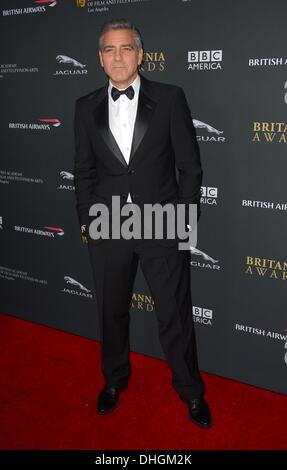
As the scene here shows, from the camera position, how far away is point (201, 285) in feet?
9.86

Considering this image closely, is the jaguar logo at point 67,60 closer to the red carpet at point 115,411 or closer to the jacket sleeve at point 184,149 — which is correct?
the jacket sleeve at point 184,149

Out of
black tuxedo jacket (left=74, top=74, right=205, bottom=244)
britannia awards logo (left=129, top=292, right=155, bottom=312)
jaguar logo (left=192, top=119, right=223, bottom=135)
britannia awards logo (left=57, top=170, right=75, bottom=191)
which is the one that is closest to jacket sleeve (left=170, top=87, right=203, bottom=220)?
black tuxedo jacket (left=74, top=74, right=205, bottom=244)

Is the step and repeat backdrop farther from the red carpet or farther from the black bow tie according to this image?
the black bow tie

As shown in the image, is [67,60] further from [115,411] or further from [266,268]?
[115,411]

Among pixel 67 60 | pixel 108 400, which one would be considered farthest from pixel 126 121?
pixel 108 400

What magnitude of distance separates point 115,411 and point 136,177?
132 centimetres

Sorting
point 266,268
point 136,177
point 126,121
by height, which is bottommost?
point 266,268

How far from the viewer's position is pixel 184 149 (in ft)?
7.70

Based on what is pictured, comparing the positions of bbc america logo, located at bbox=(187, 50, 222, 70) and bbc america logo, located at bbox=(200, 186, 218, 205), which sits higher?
bbc america logo, located at bbox=(187, 50, 222, 70)

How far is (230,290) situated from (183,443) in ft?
2.99

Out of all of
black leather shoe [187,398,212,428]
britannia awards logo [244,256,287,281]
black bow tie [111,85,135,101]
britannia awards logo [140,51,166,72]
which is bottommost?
black leather shoe [187,398,212,428]

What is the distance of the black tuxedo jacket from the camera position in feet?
7.66

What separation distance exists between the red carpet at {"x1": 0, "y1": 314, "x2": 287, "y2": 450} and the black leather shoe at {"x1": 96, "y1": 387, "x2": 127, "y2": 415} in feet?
0.12
